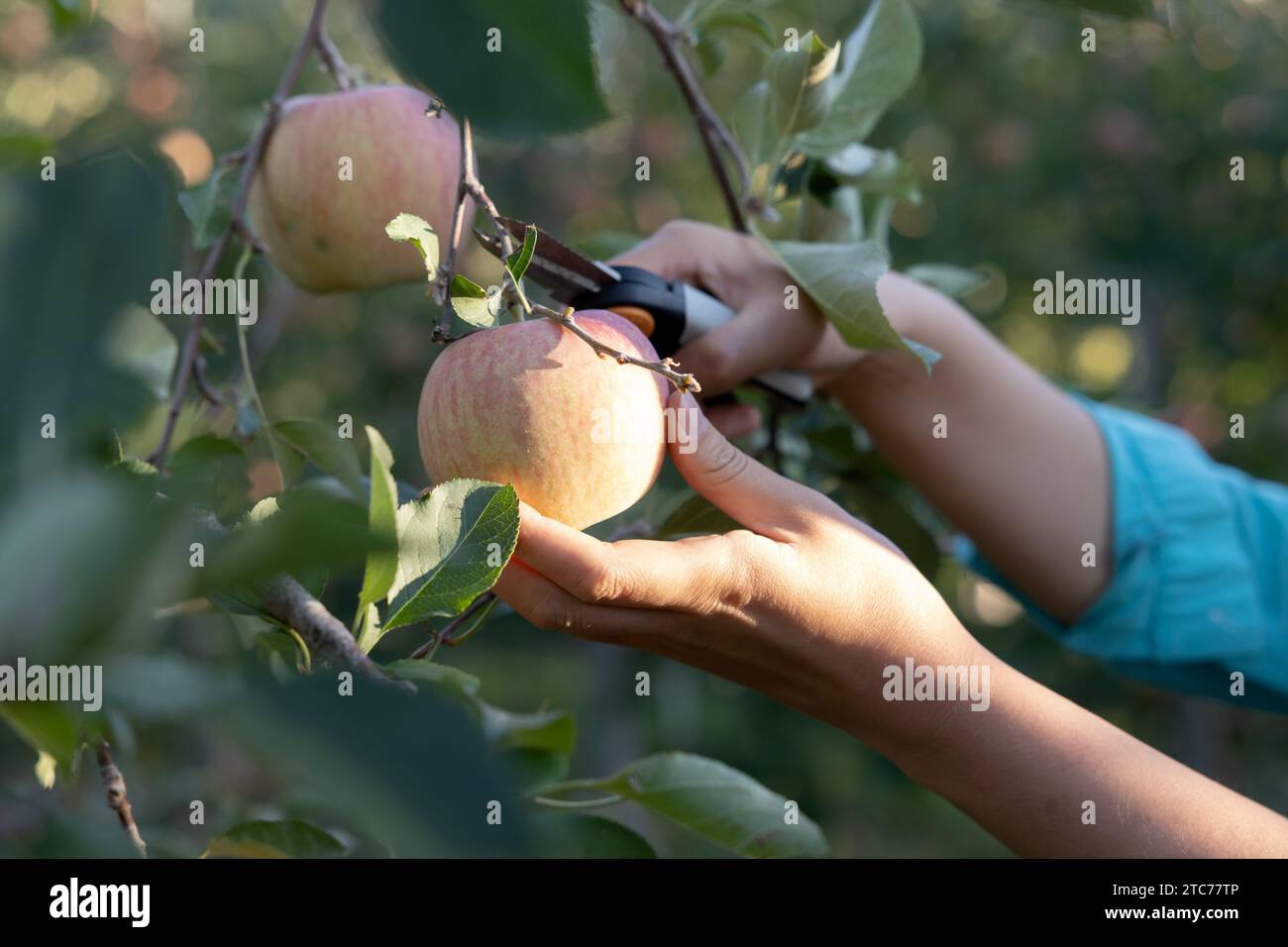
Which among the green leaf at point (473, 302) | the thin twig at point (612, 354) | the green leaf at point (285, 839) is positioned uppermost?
the green leaf at point (473, 302)

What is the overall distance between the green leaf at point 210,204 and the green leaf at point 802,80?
0.44m

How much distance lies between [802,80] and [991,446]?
1.78 feet

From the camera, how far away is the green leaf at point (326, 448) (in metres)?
0.80

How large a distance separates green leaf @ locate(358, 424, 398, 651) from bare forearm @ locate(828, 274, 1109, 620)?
74 cm

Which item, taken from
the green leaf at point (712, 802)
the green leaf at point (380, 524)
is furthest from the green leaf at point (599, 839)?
the green leaf at point (380, 524)

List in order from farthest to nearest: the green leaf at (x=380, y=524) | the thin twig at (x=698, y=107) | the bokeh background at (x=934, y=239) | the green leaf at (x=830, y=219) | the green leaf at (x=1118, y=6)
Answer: the bokeh background at (x=934, y=239), the green leaf at (x=830, y=219), the thin twig at (x=698, y=107), the green leaf at (x=1118, y=6), the green leaf at (x=380, y=524)

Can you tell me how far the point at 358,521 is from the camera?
0.21 meters

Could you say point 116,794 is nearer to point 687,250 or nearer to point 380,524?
point 380,524

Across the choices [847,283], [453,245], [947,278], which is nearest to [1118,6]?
[453,245]

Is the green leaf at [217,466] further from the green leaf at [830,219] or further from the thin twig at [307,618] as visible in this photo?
the green leaf at [830,219]

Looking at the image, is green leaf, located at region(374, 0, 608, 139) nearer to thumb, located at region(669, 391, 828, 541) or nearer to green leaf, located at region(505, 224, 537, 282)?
green leaf, located at region(505, 224, 537, 282)

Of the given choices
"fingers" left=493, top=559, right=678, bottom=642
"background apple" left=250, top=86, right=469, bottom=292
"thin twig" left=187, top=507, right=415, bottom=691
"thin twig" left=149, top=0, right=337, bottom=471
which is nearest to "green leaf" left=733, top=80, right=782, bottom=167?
"background apple" left=250, top=86, right=469, bottom=292
